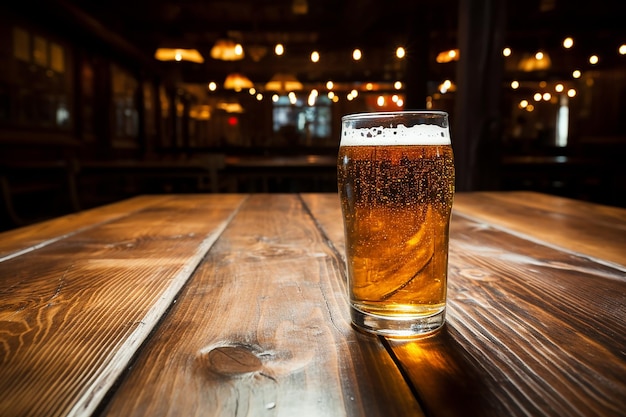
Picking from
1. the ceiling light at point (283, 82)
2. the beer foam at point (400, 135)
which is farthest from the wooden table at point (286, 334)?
the ceiling light at point (283, 82)

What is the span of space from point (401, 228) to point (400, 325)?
11 centimetres

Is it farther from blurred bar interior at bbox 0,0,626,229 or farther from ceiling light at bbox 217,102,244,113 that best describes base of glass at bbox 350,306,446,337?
ceiling light at bbox 217,102,244,113

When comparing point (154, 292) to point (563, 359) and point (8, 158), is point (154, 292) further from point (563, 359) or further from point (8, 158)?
→ point (8, 158)

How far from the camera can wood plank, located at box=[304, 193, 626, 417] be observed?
39 cm

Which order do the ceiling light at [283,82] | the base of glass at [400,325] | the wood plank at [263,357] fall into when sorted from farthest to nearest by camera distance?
1. the ceiling light at [283,82]
2. the base of glass at [400,325]
3. the wood plank at [263,357]

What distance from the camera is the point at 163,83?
43.6 feet

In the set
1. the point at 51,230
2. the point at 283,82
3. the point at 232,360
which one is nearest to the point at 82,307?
the point at 232,360

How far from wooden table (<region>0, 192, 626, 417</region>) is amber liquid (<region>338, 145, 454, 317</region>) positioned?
0.15 ft

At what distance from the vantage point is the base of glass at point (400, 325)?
0.53 meters

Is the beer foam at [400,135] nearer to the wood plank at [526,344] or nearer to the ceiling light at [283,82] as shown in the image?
the wood plank at [526,344]

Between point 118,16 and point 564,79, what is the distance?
1013cm

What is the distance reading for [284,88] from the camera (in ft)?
27.7

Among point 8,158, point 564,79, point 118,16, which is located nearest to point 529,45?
point 564,79

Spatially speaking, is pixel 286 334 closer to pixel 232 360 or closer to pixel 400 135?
pixel 232 360
